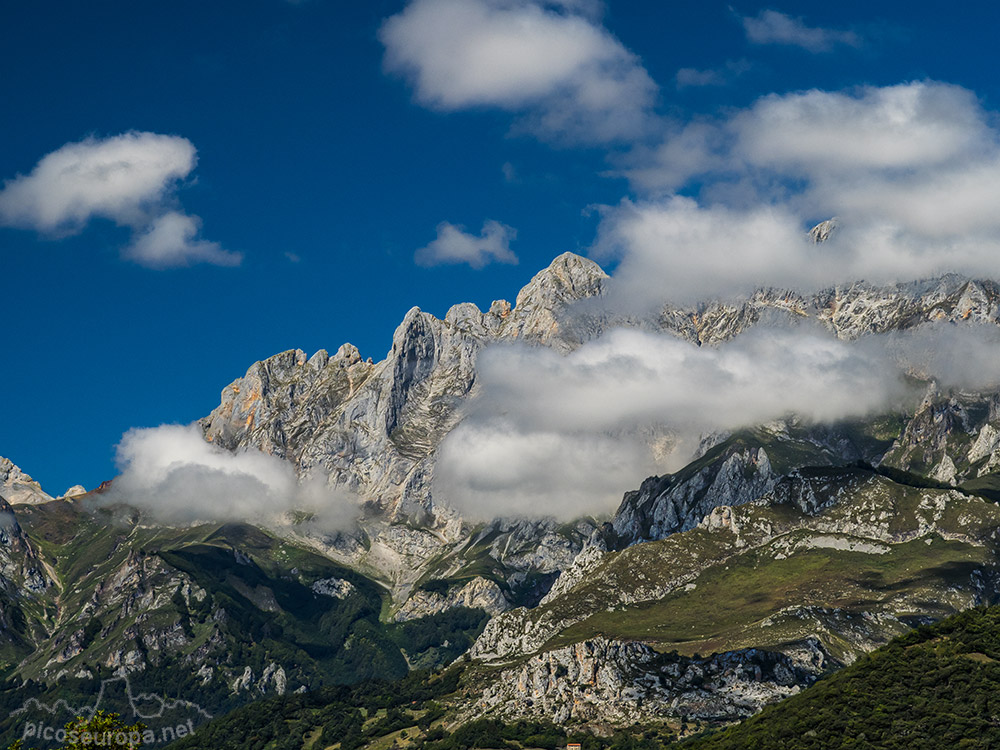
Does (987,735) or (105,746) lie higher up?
(105,746)

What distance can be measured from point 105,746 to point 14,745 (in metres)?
10.6

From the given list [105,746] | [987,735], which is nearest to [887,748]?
[987,735]

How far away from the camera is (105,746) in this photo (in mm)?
131250

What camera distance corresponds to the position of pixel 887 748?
198500mm

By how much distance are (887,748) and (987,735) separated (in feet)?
56.4

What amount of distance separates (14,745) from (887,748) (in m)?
147

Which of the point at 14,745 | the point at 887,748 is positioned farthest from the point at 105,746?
the point at 887,748

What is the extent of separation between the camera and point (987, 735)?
191 metres

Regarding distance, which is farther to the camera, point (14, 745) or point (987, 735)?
point (987, 735)

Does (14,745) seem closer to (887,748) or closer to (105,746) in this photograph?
(105,746)

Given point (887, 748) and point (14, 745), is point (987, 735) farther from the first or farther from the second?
point (14, 745)

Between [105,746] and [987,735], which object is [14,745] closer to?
[105,746]

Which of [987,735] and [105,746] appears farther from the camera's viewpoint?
[987,735]

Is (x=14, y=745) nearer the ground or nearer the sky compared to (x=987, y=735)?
nearer the sky
